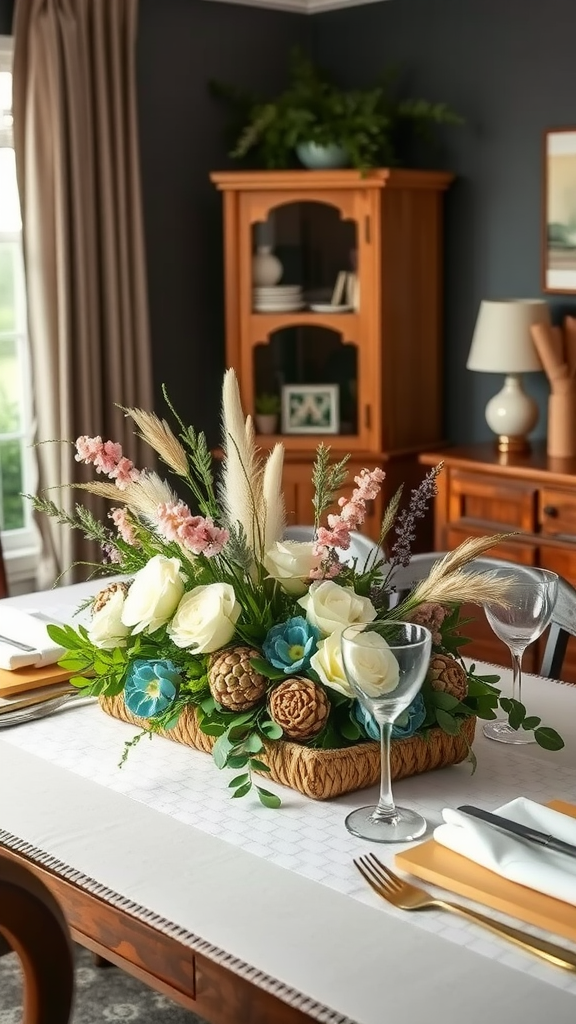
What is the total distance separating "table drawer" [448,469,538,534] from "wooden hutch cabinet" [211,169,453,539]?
369mm

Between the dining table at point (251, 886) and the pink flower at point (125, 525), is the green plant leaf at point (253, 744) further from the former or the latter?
the pink flower at point (125, 525)

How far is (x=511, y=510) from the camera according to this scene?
3852 mm

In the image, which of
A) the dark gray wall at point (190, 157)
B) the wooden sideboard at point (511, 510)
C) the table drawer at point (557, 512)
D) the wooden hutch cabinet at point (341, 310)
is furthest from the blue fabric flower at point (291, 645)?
the dark gray wall at point (190, 157)

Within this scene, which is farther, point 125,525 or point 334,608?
point 125,525

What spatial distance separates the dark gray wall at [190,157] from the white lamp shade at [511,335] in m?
1.14

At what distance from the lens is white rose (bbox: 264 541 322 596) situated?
166cm

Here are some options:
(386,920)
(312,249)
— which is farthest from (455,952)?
(312,249)

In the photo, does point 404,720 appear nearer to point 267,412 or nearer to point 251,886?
point 251,886

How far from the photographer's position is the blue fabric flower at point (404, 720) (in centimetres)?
155

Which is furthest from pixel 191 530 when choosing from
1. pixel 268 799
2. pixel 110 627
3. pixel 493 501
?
pixel 493 501

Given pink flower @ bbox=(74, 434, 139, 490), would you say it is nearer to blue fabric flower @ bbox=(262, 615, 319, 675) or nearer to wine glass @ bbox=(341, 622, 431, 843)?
blue fabric flower @ bbox=(262, 615, 319, 675)

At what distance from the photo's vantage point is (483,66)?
434 centimetres

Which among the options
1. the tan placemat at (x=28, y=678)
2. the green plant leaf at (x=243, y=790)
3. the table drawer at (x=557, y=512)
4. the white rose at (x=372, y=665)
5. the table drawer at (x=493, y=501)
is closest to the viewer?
the white rose at (x=372, y=665)

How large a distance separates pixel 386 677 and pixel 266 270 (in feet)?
10.3
